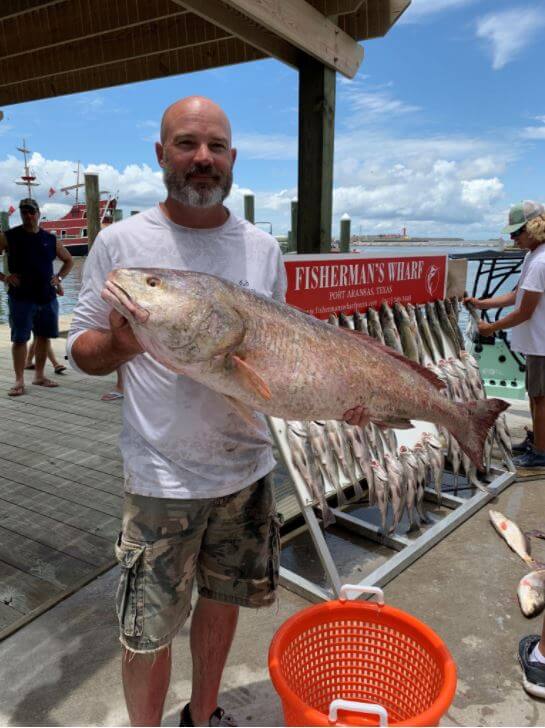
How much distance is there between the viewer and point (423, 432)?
13.0 feet

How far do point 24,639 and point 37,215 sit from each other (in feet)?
16.2

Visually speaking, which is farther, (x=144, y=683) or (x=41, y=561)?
(x=41, y=561)

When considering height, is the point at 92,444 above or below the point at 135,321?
below

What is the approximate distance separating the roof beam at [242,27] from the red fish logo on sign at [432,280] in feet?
6.43

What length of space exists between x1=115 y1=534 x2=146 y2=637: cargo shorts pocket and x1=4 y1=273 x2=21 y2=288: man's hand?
543cm

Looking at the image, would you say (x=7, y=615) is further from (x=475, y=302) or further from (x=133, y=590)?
(x=475, y=302)

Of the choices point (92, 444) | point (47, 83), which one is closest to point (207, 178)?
point (92, 444)

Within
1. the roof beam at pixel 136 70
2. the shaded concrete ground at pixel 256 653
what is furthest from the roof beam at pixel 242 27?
the shaded concrete ground at pixel 256 653

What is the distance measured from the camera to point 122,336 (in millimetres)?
1505

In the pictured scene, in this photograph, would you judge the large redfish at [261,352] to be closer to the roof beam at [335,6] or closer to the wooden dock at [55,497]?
the wooden dock at [55,497]

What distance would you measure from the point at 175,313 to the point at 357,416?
79 centimetres

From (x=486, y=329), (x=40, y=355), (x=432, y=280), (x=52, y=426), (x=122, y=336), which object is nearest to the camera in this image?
(x=122, y=336)

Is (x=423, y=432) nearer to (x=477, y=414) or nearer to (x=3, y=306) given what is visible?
(x=477, y=414)

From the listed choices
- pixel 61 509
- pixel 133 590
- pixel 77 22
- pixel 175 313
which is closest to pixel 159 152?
pixel 175 313
